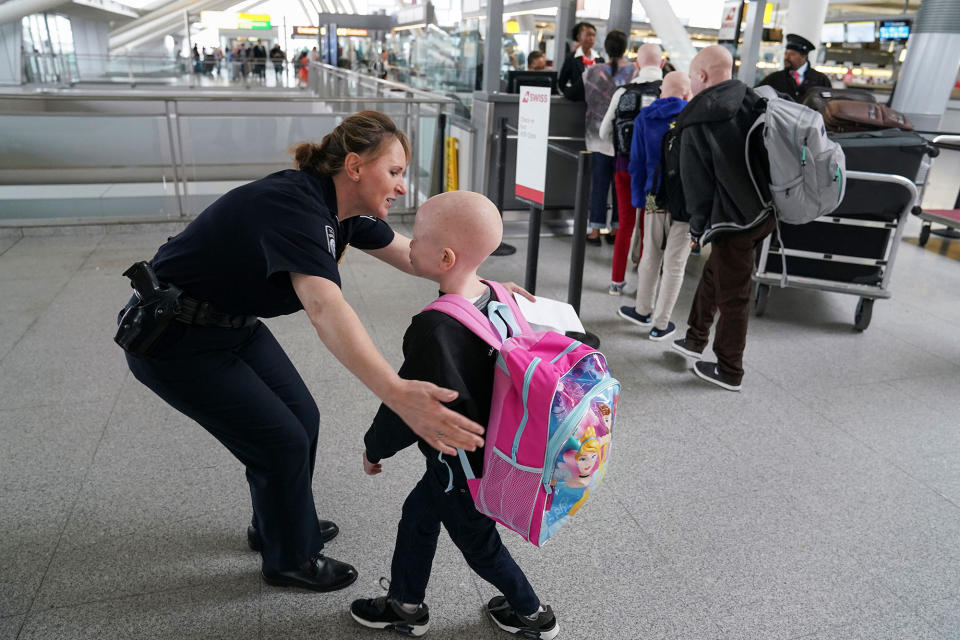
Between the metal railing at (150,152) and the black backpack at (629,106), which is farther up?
the black backpack at (629,106)

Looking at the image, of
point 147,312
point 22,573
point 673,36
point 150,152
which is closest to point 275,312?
point 147,312

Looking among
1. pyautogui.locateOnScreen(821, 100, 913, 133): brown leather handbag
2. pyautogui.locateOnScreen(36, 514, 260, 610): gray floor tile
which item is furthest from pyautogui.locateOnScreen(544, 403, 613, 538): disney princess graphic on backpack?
pyautogui.locateOnScreen(821, 100, 913, 133): brown leather handbag

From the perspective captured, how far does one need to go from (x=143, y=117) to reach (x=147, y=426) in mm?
4250

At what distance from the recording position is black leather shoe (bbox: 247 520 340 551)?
221 cm

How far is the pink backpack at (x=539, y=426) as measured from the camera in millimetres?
1350

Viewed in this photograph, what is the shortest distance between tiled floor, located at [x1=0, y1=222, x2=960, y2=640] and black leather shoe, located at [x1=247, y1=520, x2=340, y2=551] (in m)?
0.04

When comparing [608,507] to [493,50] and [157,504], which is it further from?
[493,50]

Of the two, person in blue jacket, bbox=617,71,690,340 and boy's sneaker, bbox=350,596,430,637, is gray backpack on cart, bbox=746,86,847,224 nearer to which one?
person in blue jacket, bbox=617,71,690,340

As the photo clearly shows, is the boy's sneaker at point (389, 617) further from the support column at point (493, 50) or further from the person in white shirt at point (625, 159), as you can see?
the support column at point (493, 50)

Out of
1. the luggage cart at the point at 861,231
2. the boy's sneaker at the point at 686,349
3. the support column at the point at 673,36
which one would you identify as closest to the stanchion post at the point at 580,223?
the boy's sneaker at the point at 686,349

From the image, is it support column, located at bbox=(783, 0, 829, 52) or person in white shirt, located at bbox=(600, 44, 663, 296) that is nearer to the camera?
person in white shirt, located at bbox=(600, 44, 663, 296)

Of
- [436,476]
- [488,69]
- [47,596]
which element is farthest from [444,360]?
[488,69]

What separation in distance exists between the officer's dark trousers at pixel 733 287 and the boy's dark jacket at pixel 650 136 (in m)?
0.79

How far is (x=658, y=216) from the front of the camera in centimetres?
416
